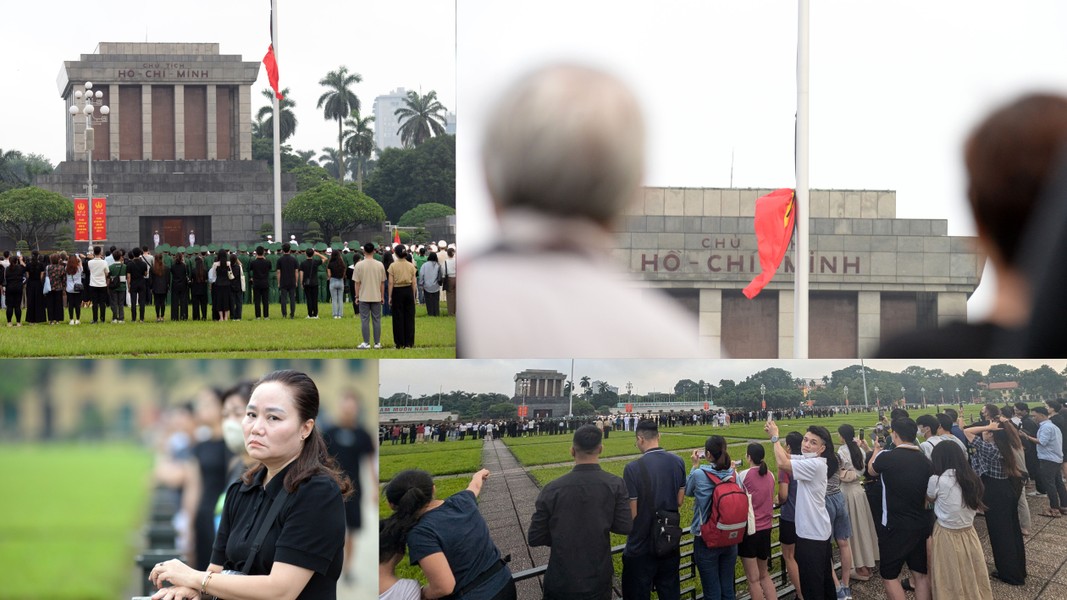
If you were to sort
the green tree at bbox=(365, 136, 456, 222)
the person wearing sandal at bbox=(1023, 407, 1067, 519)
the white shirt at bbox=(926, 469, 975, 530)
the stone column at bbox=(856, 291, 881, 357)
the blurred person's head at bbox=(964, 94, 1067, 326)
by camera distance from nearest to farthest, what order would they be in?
1. the blurred person's head at bbox=(964, 94, 1067, 326)
2. the white shirt at bbox=(926, 469, 975, 530)
3. the person wearing sandal at bbox=(1023, 407, 1067, 519)
4. the stone column at bbox=(856, 291, 881, 357)
5. the green tree at bbox=(365, 136, 456, 222)

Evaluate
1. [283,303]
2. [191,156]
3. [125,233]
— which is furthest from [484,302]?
[191,156]

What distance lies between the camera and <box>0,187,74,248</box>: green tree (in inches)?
1051

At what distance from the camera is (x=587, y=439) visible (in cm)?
482

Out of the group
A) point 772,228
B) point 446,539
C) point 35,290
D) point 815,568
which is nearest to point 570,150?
point 446,539

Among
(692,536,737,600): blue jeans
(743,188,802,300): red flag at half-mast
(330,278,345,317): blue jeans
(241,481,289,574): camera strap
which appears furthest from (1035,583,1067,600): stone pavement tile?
(330,278,345,317): blue jeans

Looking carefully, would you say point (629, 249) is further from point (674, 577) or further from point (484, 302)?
point (484, 302)

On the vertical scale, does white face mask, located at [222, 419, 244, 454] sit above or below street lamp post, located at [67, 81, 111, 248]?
below

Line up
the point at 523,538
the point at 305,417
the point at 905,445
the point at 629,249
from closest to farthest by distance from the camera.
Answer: the point at 305,417
the point at 523,538
the point at 905,445
the point at 629,249

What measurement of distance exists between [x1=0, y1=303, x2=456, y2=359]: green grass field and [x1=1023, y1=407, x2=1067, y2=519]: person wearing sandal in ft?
16.9

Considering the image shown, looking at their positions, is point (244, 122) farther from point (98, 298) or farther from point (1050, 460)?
point (1050, 460)

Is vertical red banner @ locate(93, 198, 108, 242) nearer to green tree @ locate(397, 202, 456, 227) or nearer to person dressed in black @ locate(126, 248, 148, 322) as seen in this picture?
green tree @ locate(397, 202, 456, 227)

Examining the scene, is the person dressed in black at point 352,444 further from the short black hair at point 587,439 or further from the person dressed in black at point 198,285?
the person dressed in black at point 198,285

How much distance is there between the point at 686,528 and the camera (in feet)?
15.9

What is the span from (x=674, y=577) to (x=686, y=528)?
8.3 inches
